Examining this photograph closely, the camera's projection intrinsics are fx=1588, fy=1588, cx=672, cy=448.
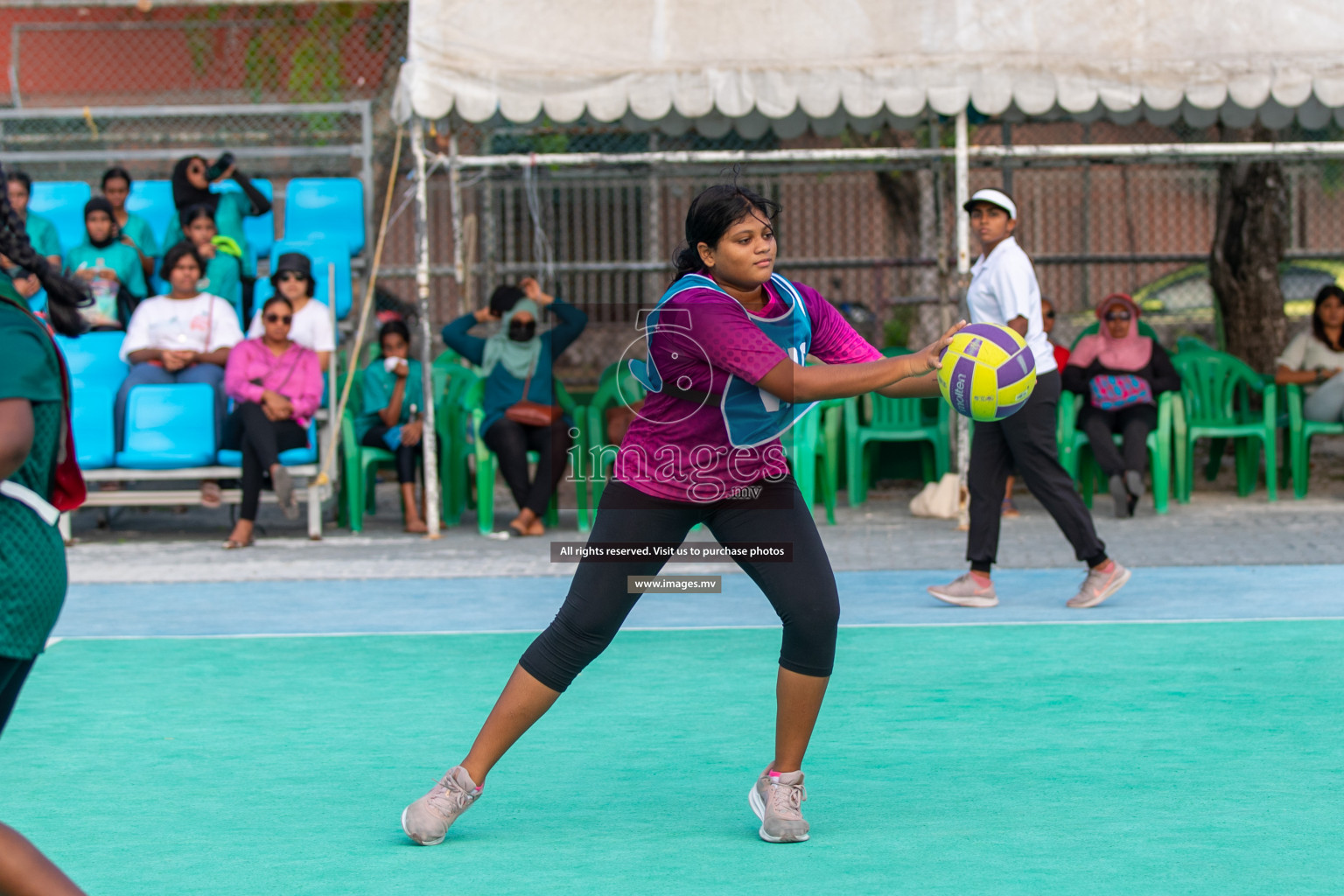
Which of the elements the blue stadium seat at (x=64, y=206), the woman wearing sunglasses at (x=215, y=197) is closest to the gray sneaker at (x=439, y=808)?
the woman wearing sunglasses at (x=215, y=197)

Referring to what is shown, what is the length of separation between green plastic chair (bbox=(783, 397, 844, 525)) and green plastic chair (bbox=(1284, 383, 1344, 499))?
3.42 m

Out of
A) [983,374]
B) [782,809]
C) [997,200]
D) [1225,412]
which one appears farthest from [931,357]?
[1225,412]

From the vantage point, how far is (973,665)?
21.8ft

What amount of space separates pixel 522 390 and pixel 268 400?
1.76 m

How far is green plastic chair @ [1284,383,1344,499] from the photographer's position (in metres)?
12.1

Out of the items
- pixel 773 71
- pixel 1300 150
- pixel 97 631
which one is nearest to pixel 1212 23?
pixel 1300 150

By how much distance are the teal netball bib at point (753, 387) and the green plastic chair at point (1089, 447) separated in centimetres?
718

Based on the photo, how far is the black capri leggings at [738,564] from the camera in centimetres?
436

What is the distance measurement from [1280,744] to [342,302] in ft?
28.8

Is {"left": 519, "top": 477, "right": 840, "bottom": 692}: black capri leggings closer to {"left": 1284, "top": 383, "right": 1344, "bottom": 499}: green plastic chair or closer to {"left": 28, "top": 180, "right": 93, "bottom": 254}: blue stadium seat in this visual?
{"left": 1284, "top": 383, "right": 1344, "bottom": 499}: green plastic chair

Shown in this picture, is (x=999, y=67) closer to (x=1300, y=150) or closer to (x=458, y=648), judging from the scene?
(x=1300, y=150)

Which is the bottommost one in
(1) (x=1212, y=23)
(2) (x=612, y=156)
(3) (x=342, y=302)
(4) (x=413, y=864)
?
(4) (x=413, y=864)

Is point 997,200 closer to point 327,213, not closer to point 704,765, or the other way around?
point 704,765

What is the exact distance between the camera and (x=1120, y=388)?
38.2 ft
